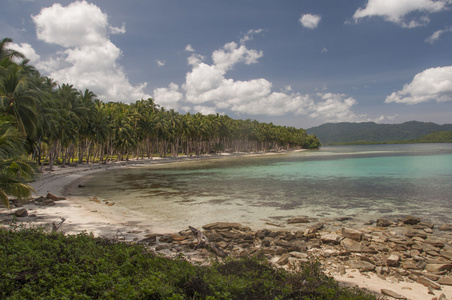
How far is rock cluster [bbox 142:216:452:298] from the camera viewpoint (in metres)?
9.85

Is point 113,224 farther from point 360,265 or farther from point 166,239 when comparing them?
point 360,265

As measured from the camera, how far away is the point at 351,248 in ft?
38.2

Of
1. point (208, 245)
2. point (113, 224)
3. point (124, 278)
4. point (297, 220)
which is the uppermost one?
point (124, 278)

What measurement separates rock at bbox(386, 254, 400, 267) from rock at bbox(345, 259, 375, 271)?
64cm

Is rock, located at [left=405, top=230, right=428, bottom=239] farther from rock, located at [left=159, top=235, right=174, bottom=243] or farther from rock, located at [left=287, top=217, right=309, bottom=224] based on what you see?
→ rock, located at [left=159, top=235, right=174, bottom=243]

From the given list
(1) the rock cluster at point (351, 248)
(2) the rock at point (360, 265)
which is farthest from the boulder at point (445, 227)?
(2) the rock at point (360, 265)

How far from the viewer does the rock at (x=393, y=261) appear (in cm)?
1016

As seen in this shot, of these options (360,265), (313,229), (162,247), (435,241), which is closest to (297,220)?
(313,229)

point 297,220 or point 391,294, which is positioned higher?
point 391,294

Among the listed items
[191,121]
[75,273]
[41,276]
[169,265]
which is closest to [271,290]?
[169,265]

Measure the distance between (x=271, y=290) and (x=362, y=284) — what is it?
3.92 metres

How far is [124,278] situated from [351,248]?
9.44m

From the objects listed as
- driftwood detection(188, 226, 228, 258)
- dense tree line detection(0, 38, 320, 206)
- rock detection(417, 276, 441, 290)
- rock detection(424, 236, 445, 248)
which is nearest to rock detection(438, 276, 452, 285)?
rock detection(417, 276, 441, 290)

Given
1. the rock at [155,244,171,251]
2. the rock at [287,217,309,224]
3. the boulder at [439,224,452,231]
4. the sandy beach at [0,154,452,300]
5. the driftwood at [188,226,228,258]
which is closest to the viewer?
the sandy beach at [0,154,452,300]
